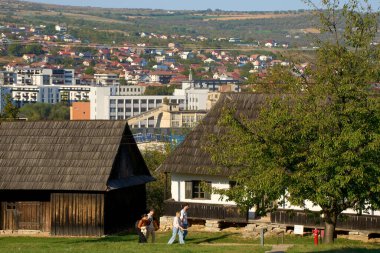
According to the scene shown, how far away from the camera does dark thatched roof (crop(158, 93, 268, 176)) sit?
1507 inches

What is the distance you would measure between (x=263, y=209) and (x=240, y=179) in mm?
1086

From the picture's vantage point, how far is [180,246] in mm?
28797

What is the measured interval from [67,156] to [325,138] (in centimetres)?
1328

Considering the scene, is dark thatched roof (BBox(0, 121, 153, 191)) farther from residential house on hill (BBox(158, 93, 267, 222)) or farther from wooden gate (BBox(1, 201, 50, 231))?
residential house on hill (BBox(158, 93, 267, 222))

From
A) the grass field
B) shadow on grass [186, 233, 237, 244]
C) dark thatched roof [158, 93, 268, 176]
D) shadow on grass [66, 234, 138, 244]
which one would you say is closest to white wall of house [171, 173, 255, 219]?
dark thatched roof [158, 93, 268, 176]

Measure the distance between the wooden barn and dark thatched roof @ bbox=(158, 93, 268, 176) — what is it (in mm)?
1989

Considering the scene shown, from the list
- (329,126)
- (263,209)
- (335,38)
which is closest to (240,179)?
(263,209)

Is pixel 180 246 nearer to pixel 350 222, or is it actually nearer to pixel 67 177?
pixel 350 222

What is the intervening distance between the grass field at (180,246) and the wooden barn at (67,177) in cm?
128

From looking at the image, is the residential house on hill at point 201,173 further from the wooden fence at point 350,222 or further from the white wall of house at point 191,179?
the wooden fence at point 350,222

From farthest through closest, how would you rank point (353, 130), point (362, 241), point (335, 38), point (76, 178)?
point (76, 178)
point (362, 241)
point (335, 38)
point (353, 130)

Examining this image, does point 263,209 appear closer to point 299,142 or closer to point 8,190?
point 299,142

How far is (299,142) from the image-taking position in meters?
28.4

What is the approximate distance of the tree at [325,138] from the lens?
27641 mm
